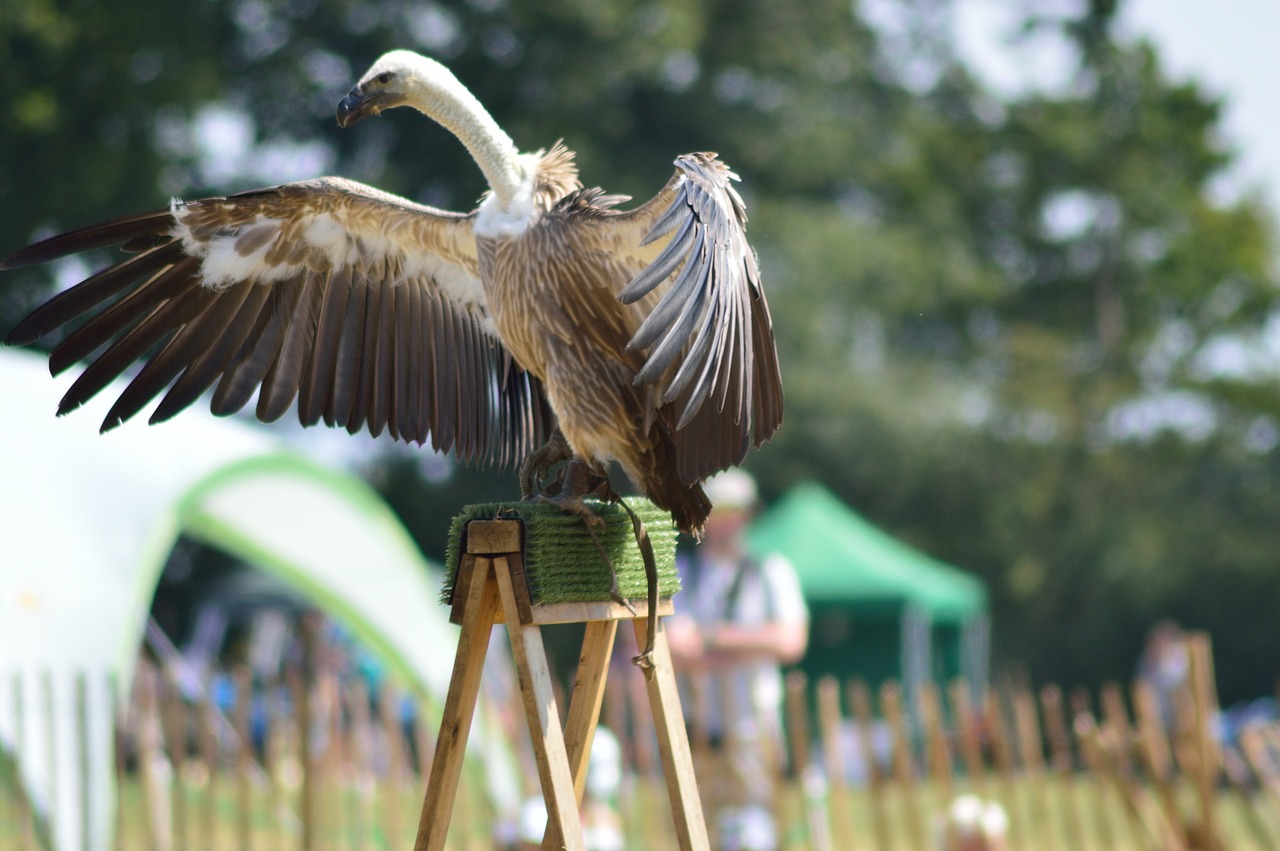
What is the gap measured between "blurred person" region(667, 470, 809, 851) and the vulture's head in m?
3.14

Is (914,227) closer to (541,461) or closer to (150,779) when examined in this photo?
(150,779)

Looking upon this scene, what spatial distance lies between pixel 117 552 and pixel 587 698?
3900mm

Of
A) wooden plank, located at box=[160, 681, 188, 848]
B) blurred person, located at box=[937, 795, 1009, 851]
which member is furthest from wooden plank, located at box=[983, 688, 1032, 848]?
wooden plank, located at box=[160, 681, 188, 848]

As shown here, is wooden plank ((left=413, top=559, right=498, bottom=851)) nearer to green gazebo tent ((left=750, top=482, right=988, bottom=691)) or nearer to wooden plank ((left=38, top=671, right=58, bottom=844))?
wooden plank ((left=38, top=671, right=58, bottom=844))

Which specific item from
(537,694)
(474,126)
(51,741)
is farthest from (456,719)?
(51,741)

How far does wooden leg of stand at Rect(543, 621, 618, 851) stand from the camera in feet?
10.0

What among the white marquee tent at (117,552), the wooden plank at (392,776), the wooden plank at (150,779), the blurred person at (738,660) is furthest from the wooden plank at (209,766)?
the blurred person at (738,660)

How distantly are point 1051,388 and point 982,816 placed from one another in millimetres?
15176

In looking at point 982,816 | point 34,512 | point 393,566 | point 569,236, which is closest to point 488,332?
point 569,236

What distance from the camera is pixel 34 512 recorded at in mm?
6219

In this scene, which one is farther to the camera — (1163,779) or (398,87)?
(1163,779)

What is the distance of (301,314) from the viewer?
3.47 meters

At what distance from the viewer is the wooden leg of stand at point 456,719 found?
9.41 feet

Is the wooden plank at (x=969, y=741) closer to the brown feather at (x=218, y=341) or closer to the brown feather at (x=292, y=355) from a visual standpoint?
the brown feather at (x=292, y=355)
